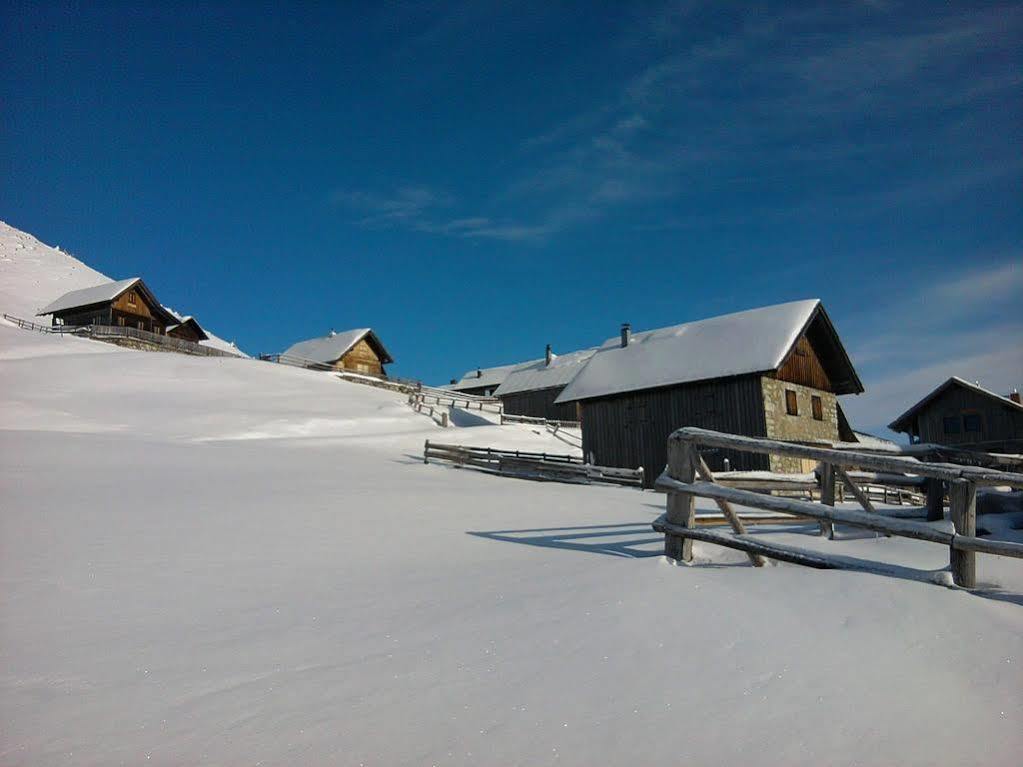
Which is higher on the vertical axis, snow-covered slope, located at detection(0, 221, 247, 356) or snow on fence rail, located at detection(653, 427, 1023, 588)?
snow-covered slope, located at detection(0, 221, 247, 356)

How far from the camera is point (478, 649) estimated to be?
12.2 ft

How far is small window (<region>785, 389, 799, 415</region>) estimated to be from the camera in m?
25.4

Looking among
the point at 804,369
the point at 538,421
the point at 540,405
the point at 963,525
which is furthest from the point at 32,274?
the point at 963,525

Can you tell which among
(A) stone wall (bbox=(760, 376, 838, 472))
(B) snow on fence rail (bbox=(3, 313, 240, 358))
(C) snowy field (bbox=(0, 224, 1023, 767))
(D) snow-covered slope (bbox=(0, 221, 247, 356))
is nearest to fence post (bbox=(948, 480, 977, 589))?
(C) snowy field (bbox=(0, 224, 1023, 767))

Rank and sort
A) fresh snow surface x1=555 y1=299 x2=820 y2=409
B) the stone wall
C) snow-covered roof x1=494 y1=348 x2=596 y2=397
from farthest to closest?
snow-covered roof x1=494 y1=348 x2=596 y2=397, fresh snow surface x1=555 y1=299 x2=820 y2=409, the stone wall

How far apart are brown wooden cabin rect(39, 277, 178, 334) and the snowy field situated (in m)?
57.3

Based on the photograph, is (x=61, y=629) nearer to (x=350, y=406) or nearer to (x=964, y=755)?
(x=964, y=755)

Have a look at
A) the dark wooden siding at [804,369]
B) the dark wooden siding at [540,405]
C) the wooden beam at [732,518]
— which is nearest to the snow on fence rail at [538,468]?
the dark wooden siding at [804,369]

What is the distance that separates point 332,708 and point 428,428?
34.4 m

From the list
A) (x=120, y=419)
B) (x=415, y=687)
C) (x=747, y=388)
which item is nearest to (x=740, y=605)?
(x=415, y=687)

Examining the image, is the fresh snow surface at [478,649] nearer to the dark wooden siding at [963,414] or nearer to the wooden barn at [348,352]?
the dark wooden siding at [963,414]

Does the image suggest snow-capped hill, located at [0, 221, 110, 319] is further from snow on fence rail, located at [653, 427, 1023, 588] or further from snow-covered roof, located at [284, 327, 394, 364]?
snow on fence rail, located at [653, 427, 1023, 588]

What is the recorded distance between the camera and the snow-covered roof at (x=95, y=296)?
57031 millimetres

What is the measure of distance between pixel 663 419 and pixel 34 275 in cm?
13374
